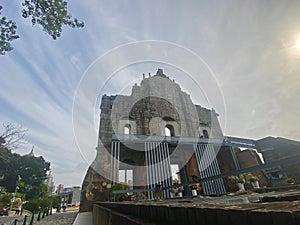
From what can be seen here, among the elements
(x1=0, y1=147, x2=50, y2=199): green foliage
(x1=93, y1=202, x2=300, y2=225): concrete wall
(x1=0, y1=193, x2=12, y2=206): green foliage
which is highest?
(x1=0, y1=147, x2=50, y2=199): green foliage

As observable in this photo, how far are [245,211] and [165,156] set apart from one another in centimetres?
1068

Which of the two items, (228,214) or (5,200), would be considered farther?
(5,200)

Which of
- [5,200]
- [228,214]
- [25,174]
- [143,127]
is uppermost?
[143,127]

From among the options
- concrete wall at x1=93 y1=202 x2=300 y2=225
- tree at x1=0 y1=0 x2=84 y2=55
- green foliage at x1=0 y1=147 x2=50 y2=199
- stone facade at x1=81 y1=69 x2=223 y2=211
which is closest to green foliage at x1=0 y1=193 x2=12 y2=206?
green foliage at x1=0 y1=147 x2=50 y2=199

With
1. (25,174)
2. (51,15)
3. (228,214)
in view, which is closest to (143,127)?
(51,15)

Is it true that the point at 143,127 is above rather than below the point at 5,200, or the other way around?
above

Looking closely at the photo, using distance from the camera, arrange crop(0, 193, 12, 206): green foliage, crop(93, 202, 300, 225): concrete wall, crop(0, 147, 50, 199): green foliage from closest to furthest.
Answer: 1. crop(93, 202, 300, 225): concrete wall
2. crop(0, 193, 12, 206): green foliage
3. crop(0, 147, 50, 199): green foliage

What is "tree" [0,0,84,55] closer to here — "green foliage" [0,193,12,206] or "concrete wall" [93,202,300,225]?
"concrete wall" [93,202,300,225]

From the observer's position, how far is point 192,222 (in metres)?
0.73

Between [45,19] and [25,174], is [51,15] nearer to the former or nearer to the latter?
[45,19]

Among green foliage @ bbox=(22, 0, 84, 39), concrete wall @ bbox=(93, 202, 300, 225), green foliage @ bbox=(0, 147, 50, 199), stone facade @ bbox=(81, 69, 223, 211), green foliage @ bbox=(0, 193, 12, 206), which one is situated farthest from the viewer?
green foliage @ bbox=(0, 147, 50, 199)

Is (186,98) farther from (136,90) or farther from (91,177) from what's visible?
(91,177)

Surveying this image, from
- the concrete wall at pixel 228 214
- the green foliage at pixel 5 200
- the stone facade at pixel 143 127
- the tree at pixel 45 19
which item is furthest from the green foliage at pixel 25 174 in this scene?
the concrete wall at pixel 228 214

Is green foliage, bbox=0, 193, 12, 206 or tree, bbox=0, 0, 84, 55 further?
green foliage, bbox=0, 193, 12, 206
